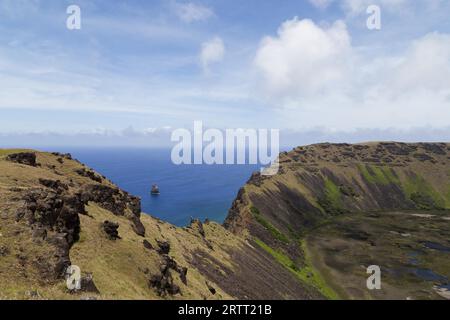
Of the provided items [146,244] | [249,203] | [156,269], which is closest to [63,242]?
[156,269]

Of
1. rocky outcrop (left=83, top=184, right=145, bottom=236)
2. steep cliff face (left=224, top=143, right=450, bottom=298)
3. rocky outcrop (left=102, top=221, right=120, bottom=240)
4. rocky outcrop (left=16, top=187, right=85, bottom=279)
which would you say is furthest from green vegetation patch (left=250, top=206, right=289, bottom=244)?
rocky outcrop (left=16, top=187, right=85, bottom=279)

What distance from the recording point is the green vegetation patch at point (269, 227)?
131 metres

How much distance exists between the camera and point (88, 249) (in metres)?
39.1

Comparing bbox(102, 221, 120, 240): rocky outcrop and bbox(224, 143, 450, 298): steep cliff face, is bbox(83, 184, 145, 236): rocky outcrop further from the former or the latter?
bbox(224, 143, 450, 298): steep cliff face

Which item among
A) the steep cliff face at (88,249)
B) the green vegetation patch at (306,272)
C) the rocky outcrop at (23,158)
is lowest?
the green vegetation patch at (306,272)

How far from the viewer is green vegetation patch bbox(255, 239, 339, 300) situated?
316 feet

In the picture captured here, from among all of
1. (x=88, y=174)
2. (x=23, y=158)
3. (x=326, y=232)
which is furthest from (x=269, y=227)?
(x=23, y=158)

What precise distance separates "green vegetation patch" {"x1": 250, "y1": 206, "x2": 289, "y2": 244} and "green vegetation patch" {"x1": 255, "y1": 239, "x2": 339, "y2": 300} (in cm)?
1003

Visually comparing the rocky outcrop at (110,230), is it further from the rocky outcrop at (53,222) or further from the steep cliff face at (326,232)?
the steep cliff face at (326,232)

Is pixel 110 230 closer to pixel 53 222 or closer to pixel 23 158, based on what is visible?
pixel 53 222

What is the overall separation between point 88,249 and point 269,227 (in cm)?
10275

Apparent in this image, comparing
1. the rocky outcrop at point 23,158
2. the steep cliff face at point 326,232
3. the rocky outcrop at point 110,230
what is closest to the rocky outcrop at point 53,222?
the rocky outcrop at point 110,230

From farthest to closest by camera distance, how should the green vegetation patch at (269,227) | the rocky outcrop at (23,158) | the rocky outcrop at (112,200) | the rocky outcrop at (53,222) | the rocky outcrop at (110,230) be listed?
the green vegetation patch at (269,227) < the rocky outcrop at (23,158) < the rocky outcrop at (112,200) < the rocky outcrop at (110,230) < the rocky outcrop at (53,222)
